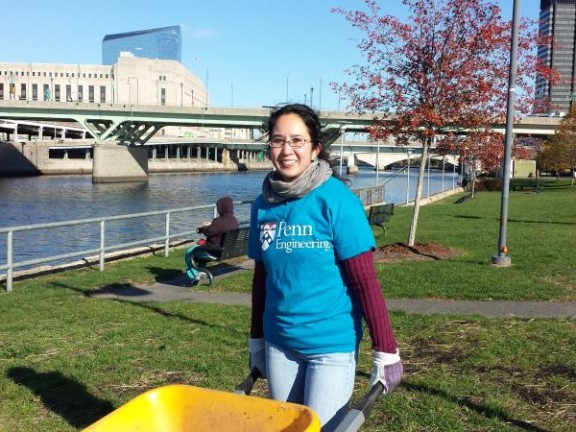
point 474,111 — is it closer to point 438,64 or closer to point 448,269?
point 438,64

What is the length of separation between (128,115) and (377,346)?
2779 inches

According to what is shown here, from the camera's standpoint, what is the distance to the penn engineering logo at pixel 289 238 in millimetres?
2582

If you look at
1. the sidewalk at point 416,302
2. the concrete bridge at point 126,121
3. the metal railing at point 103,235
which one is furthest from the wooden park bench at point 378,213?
the concrete bridge at point 126,121

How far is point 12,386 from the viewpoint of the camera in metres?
5.05

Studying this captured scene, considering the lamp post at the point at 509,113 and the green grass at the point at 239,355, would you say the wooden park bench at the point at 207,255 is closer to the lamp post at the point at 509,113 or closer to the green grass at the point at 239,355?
the green grass at the point at 239,355

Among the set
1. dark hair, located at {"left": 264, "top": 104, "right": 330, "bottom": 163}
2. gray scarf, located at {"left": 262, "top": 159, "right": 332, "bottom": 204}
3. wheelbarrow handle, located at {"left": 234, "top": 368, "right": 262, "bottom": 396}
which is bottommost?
wheelbarrow handle, located at {"left": 234, "top": 368, "right": 262, "bottom": 396}

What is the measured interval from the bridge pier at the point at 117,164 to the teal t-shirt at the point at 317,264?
68.5 meters

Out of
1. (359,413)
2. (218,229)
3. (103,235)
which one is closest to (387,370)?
(359,413)

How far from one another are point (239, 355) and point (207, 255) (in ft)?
13.9

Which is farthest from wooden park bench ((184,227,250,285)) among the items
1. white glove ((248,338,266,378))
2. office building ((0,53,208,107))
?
office building ((0,53,208,107))

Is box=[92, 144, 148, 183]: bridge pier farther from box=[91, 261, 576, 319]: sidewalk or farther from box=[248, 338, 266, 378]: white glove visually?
box=[248, 338, 266, 378]: white glove

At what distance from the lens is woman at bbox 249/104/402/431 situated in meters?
2.57

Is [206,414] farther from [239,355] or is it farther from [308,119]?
[239,355]

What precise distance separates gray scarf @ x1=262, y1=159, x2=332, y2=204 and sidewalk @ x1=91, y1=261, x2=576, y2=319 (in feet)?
16.7
